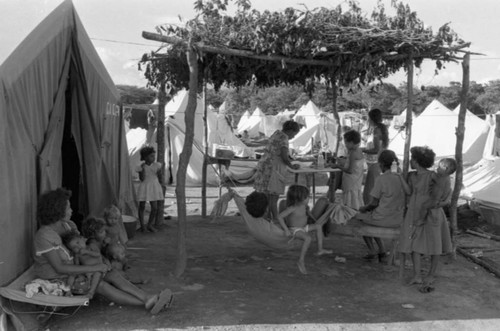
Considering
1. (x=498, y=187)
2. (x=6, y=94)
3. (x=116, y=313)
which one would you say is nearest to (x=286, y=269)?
(x=116, y=313)

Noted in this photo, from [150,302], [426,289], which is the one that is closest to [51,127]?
[150,302]

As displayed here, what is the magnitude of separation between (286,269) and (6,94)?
350 cm

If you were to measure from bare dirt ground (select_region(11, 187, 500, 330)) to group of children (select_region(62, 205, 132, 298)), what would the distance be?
0.30 meters

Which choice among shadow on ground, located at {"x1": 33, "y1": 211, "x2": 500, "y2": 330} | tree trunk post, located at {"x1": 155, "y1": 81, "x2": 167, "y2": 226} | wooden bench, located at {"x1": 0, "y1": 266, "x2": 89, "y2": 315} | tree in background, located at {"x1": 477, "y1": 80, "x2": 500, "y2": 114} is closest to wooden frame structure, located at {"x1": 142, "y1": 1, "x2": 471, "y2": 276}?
shadow on ground, located at {"x1": 33, "y1": 211, "x2": 500, "y2": 330}

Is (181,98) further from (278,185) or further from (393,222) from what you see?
(393,222)

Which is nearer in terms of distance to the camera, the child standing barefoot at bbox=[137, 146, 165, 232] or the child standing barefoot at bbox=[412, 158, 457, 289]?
the child standing barefoot at bbox=[412, 158, 457, 289]

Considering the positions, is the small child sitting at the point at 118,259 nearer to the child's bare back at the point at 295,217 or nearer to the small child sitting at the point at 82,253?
the small child sitting at the point at 82,253

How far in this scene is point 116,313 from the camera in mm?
4527

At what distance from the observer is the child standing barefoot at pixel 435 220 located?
5242 mm

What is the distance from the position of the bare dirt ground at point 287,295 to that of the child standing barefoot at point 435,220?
1.36 ft

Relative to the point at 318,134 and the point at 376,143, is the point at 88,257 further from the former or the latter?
the point at 318,134

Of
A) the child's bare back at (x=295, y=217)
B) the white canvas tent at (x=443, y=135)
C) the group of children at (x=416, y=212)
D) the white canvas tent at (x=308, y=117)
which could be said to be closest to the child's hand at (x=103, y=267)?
the group of children at (x=416, y=212)

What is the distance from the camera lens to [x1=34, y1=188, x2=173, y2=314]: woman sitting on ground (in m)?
4.30

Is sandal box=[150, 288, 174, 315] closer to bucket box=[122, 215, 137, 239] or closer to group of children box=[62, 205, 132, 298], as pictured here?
group of children box=[62, 205, 132, 298]
